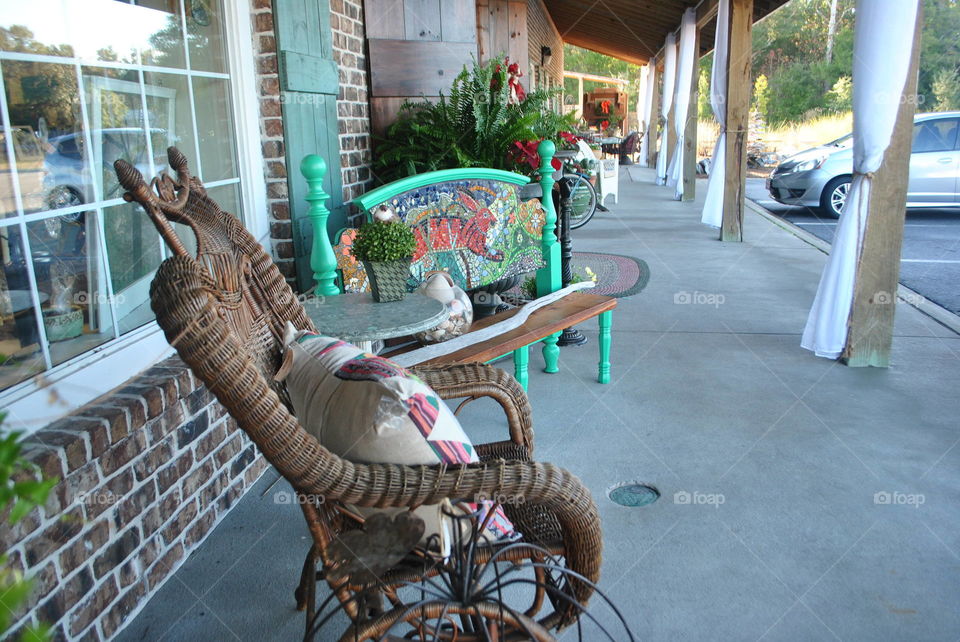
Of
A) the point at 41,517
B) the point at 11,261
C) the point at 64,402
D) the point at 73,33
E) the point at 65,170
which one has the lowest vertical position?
the point at 41,517

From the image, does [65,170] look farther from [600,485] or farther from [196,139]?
[600,485]

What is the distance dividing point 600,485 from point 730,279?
374 cm

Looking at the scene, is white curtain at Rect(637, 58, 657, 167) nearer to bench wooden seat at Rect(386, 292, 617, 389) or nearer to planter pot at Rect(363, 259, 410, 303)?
bench wooden seat at Rect(386, 292, 617, 389)

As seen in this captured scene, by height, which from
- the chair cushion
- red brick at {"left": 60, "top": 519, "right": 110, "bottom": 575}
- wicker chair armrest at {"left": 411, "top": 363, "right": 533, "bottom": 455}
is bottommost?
red brick at {"left": 60, "top": 519, "right": 110, "bottom": 575}

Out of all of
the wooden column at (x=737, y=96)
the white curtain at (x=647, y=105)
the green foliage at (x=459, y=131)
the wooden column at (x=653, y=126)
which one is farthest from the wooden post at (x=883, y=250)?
the white curtain at (x=647, y=105)

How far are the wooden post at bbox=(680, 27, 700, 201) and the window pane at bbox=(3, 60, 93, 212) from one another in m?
9.13

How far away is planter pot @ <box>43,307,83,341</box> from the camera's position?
185 cm

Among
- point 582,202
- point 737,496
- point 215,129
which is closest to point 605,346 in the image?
point 737,496

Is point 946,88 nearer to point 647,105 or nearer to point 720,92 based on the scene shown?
point 647,105

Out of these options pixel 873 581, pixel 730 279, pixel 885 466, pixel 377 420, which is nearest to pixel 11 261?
pixel 377 420

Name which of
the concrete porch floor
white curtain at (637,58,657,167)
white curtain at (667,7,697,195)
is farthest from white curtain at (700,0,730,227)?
white curtain at (637,58,657,167)

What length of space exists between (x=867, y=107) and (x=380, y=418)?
3127mm

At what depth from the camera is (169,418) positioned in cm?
205

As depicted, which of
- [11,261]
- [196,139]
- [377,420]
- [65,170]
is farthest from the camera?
[196,139]
